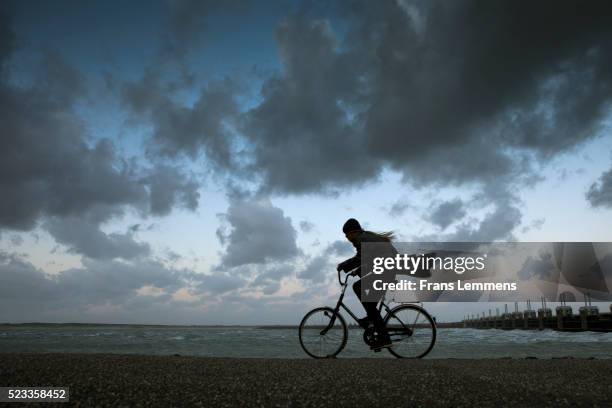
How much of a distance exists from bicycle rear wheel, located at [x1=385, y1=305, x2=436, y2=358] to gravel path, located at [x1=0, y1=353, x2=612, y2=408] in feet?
8.22

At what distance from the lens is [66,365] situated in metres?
5.80

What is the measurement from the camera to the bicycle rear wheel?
8891 mm

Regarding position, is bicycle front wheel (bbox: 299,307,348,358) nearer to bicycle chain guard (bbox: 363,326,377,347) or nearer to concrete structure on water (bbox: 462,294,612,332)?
bicycle chain guard (bbox: 363,326,377,347)

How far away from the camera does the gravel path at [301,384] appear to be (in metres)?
4.18

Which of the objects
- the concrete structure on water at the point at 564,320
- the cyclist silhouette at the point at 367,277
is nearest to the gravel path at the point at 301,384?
the cyclist silhouette at the point at 367,277

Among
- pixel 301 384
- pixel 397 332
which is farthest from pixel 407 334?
pixel 301 384

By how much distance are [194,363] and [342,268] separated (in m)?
3.67

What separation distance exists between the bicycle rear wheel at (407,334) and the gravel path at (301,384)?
98.7 inches

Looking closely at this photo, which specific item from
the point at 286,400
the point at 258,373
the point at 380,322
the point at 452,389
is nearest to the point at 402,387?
the point at 452,389

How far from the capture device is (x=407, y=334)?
8.93 m

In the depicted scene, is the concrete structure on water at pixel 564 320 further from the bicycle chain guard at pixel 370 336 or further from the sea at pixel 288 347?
the bicycle chain guard at pixel 370 336

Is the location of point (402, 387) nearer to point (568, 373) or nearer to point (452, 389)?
point (452, 389)

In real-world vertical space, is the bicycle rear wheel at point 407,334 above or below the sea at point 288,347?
above

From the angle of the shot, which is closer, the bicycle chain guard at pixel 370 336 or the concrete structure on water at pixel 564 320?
the bicycle chain guard at pixel 370 336
